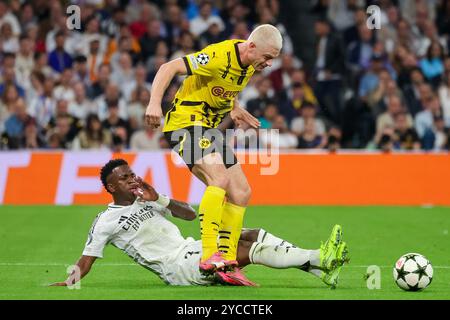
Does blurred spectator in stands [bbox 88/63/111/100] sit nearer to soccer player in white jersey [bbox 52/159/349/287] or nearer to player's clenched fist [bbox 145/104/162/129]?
soccer player in white jersey [bbox 52/159/349/287]

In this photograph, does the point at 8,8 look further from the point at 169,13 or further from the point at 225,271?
the point at 225,271

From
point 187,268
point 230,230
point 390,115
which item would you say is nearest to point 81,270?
point 187,268

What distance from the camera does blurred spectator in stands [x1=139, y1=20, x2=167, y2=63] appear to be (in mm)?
20938

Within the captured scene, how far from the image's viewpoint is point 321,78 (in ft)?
67.5

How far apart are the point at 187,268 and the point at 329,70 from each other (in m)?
12.3

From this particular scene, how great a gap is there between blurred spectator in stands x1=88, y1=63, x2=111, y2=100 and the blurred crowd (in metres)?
0.03

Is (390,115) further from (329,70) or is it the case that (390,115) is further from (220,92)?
(220,92)

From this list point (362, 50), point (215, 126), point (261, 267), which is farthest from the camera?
point (362, 50)

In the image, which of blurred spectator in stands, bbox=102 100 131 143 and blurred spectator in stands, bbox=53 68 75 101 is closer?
blurred spectator in stands, bbox=102 100 131 143

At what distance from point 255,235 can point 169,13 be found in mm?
12961

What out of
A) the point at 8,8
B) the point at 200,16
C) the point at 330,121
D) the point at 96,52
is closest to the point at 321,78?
the point at 330,121

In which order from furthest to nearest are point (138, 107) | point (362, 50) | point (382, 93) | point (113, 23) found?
point (113, 23) → point (362, 50) → point (382, 93) → point (138, 107)

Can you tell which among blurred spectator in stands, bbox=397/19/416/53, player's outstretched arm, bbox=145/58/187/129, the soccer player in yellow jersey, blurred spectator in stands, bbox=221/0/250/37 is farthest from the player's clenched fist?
blurred spectator in stands, bbox=397/19/416/53

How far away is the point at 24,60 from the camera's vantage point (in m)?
20.5
